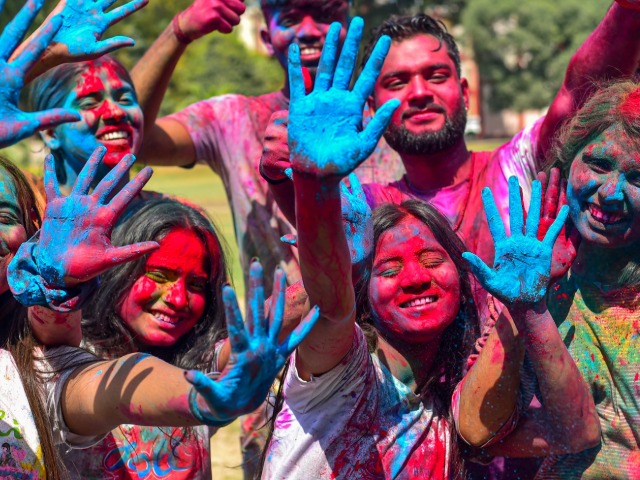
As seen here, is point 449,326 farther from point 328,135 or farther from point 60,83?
point 60,83

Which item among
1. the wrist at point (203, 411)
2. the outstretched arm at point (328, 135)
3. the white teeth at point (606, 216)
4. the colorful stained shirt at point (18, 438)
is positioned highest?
the outstretched arm at point (328, 135)

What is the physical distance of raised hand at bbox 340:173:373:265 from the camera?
2.45 meters

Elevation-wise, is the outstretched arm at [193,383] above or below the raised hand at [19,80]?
below

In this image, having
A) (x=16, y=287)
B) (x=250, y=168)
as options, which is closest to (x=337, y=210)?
(x=16, y=287)

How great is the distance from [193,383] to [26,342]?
0.81m

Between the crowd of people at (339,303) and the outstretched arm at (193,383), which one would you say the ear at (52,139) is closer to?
the crowd of people at (339,303)

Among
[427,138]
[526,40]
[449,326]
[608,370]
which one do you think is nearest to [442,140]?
[427,138]

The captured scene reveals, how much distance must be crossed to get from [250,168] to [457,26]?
39.3 m

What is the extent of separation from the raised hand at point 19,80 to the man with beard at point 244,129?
1.54m

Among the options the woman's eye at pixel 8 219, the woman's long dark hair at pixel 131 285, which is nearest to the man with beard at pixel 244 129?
the woman's long dark hair at pixel 131 285

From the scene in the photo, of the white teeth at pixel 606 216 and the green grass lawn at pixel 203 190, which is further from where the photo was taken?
the green grass lawn at pixel 203 190

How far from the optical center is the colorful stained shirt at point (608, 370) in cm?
272

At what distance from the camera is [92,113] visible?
360cm

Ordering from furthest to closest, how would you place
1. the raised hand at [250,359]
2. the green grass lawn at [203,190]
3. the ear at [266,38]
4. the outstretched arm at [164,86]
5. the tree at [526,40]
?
the tree at [526,40], the green grass lawn at [203,190], the ear at [266,38], the outstretched arm at [164,86], the raised hand at [250,359]
